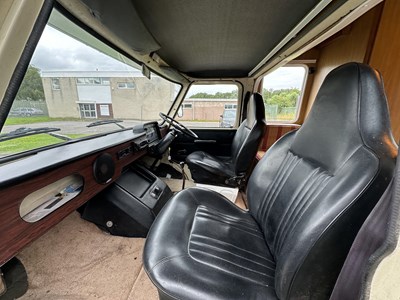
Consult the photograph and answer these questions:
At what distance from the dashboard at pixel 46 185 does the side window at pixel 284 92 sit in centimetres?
244

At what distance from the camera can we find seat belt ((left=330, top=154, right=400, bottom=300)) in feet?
1.05

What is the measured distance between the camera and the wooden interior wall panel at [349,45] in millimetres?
1668

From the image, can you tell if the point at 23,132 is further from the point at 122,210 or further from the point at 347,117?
the point at 347,117

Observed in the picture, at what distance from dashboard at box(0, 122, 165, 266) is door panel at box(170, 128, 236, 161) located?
1436mm

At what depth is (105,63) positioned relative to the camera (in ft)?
4.61

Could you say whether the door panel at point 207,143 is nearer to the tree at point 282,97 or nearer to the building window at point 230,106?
the building window at point 230,106

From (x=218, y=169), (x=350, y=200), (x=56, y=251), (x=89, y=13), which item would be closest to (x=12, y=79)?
(x=89, y=13)

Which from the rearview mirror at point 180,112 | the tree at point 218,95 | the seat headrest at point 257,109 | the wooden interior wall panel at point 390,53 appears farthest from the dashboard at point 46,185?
the wooden interior wall panel at point 390,53

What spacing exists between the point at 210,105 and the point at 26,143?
7.23 ft

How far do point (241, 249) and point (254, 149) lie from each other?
1116mm

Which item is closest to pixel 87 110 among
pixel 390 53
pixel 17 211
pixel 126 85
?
pixel 126 85

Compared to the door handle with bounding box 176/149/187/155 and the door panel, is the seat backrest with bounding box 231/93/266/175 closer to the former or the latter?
the door panel

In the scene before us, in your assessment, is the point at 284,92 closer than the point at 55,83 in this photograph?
No

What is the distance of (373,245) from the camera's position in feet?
1.14
